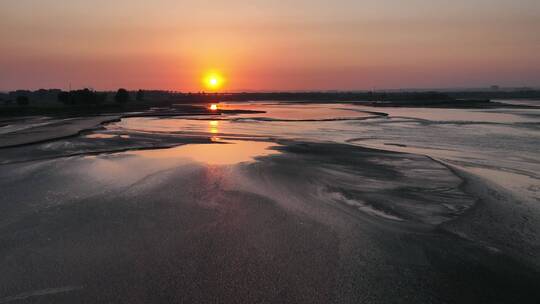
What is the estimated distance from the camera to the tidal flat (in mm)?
6812

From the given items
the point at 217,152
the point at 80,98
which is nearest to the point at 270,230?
the point at 217,152

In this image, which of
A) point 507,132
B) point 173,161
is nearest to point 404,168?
point 173,161

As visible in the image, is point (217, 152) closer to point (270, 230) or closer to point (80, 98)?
point (270, 230)

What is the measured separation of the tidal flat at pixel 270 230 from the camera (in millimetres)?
6812

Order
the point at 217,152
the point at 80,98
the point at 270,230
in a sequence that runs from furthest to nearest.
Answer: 1. the point at 80,98
2. the point at 217,152
3. the point at 270,230

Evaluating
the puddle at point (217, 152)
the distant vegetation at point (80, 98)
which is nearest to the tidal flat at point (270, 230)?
the puddle at point (217, 152)

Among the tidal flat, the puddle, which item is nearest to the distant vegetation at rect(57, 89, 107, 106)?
the puddle

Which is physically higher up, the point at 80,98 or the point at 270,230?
the point at 80,98

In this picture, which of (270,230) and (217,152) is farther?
(217,152)

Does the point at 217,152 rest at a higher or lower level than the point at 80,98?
lower

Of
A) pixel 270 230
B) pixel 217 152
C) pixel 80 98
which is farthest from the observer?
pixel 80 98

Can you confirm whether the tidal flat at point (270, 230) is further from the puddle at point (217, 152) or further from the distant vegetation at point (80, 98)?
the distant vegetation at point (80, 98)

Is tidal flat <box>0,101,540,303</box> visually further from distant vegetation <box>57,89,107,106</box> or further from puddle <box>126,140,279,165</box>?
distant vegetation <box>57,89,107,106</box>

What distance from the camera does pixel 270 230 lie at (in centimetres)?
967
